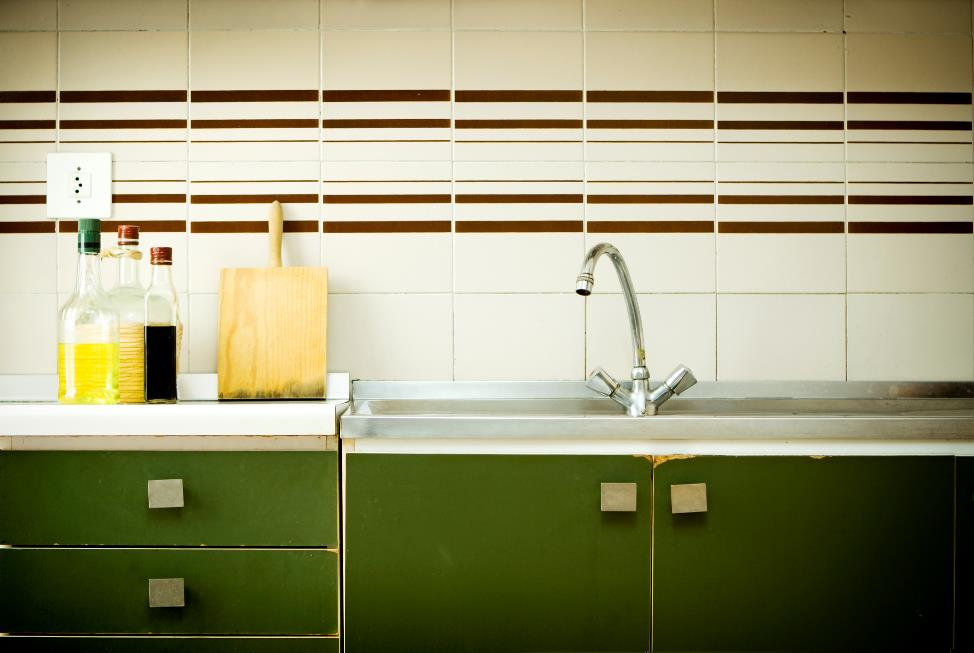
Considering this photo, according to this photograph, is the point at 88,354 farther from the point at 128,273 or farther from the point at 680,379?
the point at 680,379

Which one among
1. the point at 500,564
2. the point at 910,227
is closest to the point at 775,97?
the point at 910,227

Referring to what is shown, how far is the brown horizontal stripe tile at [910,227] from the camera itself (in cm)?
135

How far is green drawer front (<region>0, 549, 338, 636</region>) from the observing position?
3.08 feet

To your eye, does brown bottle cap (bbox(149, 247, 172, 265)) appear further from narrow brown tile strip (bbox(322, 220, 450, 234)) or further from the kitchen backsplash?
narrow brown tile strip (bbox(322, 220, 450, 234))

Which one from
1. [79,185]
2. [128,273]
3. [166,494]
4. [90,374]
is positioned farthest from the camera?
[79,185]

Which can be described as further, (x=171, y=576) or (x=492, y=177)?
(x=492, y=177)

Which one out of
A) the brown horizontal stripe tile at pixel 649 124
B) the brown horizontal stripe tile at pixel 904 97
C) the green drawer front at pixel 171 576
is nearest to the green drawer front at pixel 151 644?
the green drawer front at pixel 171 576

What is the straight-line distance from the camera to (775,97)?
1348mm

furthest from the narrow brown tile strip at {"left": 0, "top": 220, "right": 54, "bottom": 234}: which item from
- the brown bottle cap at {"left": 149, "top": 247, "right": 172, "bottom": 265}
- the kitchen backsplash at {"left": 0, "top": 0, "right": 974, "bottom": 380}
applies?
the brown bottle cap at {"left": 149, "top": 247, "right": 172, "bottom": 265}

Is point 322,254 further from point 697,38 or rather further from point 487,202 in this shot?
point 697,38

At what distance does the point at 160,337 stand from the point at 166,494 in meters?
0.33

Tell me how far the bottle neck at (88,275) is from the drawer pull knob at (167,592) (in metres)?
0.56

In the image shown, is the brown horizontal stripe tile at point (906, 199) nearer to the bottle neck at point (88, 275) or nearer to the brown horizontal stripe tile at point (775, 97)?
the brown horizontal stripe tile at point (775, 97)

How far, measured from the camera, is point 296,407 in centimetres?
99
